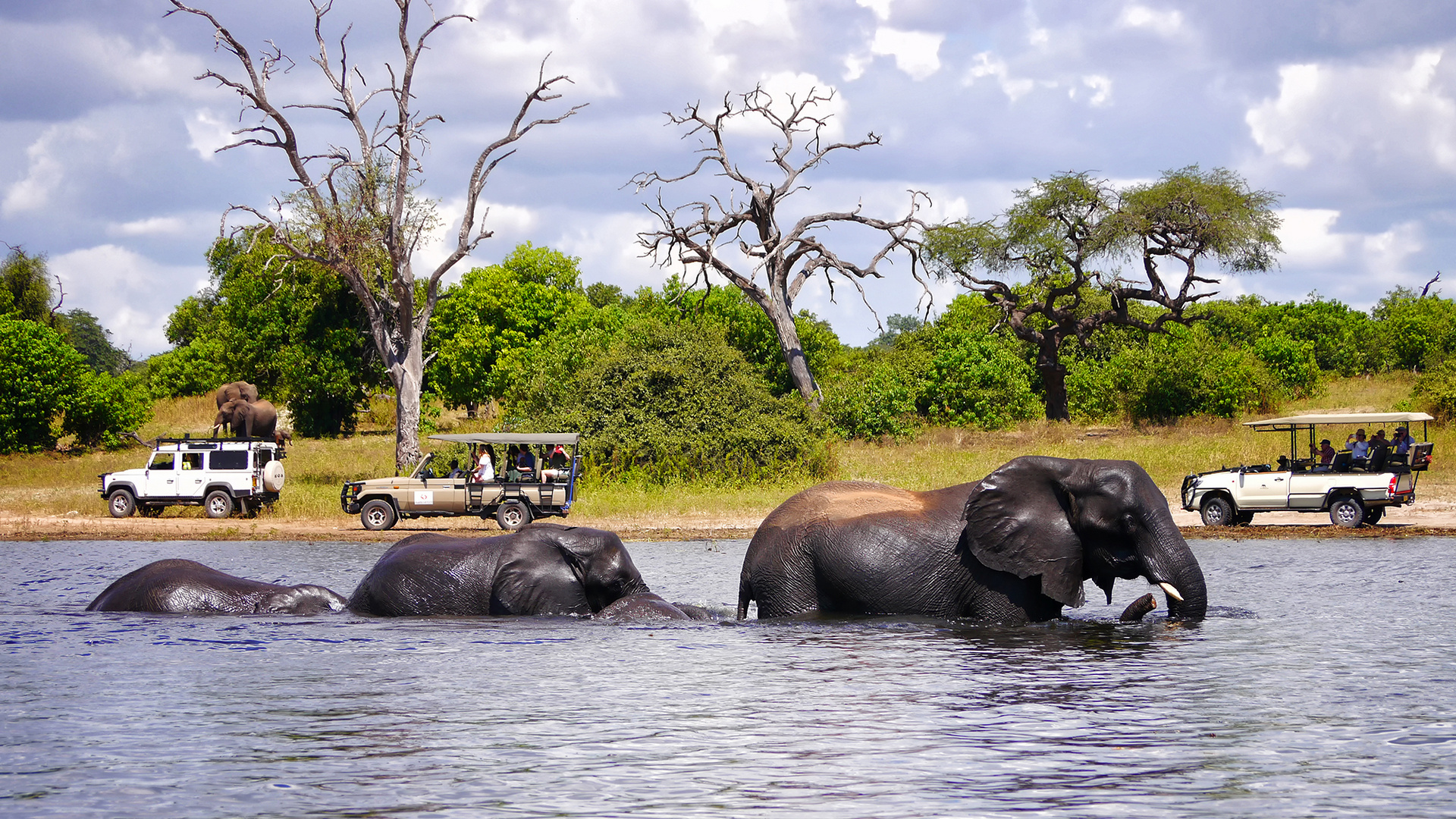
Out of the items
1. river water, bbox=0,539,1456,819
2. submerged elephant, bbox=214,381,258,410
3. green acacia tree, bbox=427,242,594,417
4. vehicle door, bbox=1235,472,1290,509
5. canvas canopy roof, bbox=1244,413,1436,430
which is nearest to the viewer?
river water, bbox=0,539,1456,819

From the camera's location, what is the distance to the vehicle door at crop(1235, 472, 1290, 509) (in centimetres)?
2370

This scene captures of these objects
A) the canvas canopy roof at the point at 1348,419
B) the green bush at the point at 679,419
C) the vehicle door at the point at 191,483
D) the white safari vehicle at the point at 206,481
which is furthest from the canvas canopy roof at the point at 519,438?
the canvas canopy roof at the point at 1348,419

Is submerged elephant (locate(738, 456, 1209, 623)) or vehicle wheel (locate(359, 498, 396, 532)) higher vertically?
submerged elephant (locate(738, 456, 1209, 623))

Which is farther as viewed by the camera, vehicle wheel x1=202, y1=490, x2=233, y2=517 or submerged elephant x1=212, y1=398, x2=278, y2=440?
submerged elephant x1=212, y1=398, x2=278, y2=440

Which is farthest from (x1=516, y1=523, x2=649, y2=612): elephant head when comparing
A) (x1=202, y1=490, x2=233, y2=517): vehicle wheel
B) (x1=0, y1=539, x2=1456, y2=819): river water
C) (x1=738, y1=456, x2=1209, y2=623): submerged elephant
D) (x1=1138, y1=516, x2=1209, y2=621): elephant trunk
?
(x1=202, y1=490, x2=233, y2=517): vehicle wheel

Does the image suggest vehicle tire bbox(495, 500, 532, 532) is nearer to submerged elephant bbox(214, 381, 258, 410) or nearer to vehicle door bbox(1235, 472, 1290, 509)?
vehicle door bbox(1235, 472, 1290, 509)

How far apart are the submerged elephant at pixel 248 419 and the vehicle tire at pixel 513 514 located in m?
12.5

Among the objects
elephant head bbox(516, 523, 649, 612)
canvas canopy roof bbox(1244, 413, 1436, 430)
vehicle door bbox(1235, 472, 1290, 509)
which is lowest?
elephant head bbox(516, 523, 649, 612)

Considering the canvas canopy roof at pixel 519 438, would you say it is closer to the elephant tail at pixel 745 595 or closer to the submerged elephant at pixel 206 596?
the submerged elephant at pixel 206 596

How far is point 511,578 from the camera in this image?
11.5 meters

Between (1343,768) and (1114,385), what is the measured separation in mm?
38909

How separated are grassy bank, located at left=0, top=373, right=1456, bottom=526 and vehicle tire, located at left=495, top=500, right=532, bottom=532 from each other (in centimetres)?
119

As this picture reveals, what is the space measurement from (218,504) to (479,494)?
6.44 m

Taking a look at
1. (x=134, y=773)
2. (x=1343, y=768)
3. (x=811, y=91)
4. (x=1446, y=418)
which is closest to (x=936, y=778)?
(x=1343, y=768)
